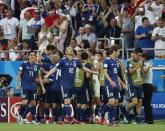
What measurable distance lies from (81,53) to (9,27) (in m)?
5.77

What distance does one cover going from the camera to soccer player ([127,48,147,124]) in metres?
21.5

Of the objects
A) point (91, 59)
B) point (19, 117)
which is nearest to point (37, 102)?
point (19, 117)

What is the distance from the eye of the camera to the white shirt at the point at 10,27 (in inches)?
1077

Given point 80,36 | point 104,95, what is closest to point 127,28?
point 80,36

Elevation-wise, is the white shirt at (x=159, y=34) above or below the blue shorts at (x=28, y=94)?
above

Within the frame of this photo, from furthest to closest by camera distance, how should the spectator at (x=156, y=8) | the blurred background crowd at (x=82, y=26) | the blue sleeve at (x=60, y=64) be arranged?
the spectator at (x=156, y=8), the blurred background crowd at (x=82, y=26), the blue sleeve at (x=60, y=64)

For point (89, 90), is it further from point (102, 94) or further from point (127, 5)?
point (127, 5)

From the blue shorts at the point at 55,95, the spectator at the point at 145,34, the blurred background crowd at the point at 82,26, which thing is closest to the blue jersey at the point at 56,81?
the blue shorts at the point at 55,95

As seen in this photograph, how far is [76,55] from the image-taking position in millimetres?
23422

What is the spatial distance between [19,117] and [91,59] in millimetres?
3083

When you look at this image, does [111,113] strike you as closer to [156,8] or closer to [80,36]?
[80,36]

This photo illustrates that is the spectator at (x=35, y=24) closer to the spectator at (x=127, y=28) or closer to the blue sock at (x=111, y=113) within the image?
the spectator at (x=127, y=28)

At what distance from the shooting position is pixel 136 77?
2164 centimetres

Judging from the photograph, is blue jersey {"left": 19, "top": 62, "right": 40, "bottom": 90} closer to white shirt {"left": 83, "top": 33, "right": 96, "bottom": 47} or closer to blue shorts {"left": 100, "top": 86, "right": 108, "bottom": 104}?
blue shorts {"left": 100, "top": 86, "right": 108, "bottom": 104}
